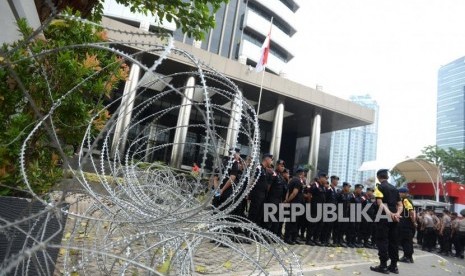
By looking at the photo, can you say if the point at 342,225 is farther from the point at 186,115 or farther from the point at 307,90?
the point at 307,90

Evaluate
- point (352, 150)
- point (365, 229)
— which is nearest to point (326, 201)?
point (365, 229)

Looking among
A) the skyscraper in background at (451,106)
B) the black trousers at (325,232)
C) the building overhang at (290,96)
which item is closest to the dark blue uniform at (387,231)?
the black trousers at (325,232)

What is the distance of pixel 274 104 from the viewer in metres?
28.7

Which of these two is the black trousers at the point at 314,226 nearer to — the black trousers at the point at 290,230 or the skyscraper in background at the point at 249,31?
the black trousers at the point at 290,230

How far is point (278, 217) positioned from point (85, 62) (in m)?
5.42

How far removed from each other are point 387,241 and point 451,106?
110475 millimetres

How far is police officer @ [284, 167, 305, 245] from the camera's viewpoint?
8133 millimetres

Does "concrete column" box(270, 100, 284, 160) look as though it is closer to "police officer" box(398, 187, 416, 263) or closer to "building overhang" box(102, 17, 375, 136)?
"building overhang" box(102, 17, 375, 136)

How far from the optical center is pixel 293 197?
8.12m

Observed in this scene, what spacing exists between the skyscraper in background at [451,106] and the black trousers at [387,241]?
102 metres

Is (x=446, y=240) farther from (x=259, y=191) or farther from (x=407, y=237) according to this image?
(x=259, y=191)

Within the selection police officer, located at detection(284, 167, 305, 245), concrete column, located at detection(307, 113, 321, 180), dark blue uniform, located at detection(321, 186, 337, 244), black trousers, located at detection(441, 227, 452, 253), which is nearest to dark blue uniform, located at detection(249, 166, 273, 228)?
police officer, located at detection(284, 167, 305, 245)

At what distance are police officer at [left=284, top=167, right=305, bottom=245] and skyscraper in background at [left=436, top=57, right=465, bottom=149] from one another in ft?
330

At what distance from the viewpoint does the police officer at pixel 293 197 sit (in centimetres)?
813
